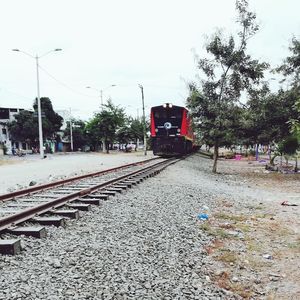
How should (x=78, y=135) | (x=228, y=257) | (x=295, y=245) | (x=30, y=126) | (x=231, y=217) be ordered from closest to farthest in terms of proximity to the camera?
(x=228, y=257) → (x=295, y=245) → (x=231, y=217) → (x=30, y=126) → (x=78, y=135)

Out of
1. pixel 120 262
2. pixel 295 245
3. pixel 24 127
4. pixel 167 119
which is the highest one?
pixel 24 127

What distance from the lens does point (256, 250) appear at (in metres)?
6.12

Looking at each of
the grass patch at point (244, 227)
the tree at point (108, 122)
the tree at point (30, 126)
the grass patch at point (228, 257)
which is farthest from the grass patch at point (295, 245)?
the tree at point (30, 126)

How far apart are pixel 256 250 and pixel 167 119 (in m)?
20.5

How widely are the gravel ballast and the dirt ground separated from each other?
0.27 m

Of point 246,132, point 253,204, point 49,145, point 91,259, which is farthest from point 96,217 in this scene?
point 49,145

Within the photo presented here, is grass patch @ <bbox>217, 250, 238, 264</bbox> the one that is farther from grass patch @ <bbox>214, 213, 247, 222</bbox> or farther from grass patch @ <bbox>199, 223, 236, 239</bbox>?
grass patch @ <bbox>214, 213, 247, 222</bbox>

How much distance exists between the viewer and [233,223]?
811 centimetres

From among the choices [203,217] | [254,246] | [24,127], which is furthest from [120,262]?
[24,127]

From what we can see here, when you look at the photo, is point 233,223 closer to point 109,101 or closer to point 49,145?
point 109,101

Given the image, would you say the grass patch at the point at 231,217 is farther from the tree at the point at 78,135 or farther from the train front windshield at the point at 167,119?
the tree at the point at 78,135

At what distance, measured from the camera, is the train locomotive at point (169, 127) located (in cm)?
2591

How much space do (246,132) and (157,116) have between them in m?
6.45

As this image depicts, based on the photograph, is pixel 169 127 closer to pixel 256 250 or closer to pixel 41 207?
pixel 41 207
